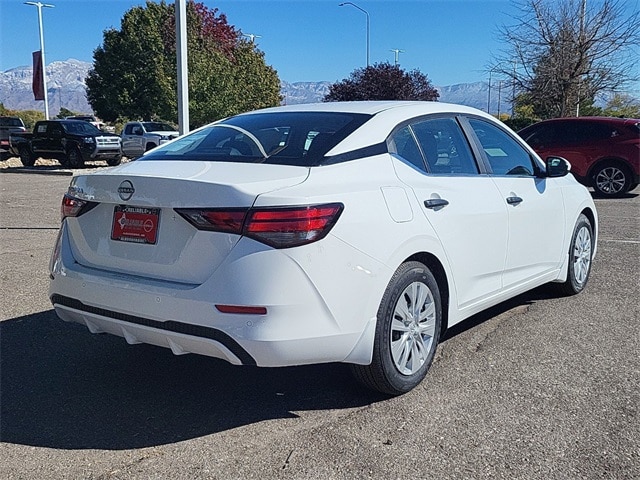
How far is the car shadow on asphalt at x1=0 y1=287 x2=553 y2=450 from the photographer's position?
3383 mm

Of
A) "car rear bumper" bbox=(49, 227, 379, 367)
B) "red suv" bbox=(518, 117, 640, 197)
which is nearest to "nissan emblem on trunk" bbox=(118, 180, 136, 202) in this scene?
"car rear bumper" bbox=(49, 227, 379, 367)

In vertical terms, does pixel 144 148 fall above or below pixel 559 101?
below

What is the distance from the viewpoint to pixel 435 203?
153 inches

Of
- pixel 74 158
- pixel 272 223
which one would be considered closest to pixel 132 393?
pixel 272 223

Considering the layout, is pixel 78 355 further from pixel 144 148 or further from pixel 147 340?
pixel 144 148

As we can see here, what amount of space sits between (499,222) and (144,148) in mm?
25165

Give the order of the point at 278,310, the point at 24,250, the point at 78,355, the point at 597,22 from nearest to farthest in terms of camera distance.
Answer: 1. the point at 278,310
2. the point at 78,355
3. the point at 24,250
4. the point at 597,22

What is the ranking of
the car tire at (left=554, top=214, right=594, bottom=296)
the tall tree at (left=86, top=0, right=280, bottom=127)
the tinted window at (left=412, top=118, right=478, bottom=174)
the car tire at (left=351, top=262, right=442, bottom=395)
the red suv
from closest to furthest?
the car tire at (left=351, top=262, right=442, bottom=395)
the tinted window at (left=412, top=118, right=478, bottom=174)
the car tire at (left=554, top=214, right=594, bottom=296)
the red suv
the tall tree at (left=86, top=0, right=280, bottom=127)

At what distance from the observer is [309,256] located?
3.14 metres

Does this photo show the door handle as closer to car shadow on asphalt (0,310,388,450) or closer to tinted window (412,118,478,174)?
tinted window (412,118,478,174)

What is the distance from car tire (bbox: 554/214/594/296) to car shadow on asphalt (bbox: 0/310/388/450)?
253cm

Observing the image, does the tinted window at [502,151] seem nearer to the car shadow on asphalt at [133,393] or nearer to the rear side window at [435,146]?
the rear side window at [435,146]

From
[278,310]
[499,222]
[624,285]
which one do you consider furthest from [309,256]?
[624,285]

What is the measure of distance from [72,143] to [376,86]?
1635 cm
